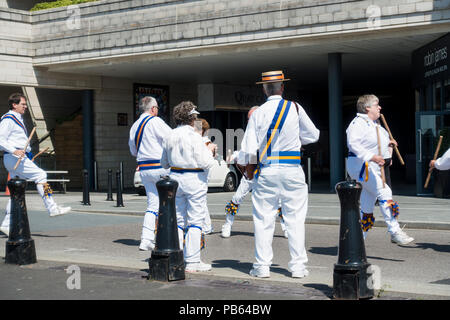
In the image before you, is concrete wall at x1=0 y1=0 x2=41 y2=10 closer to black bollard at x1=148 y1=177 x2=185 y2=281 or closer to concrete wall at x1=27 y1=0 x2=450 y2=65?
concrete wall at x1=27 y1=0 x2=450 y2=65

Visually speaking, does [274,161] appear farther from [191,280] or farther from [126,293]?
[126,293]

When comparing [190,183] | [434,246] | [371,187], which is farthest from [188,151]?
[434,246]

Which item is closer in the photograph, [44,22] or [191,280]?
[191,280]

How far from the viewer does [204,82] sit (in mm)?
26922

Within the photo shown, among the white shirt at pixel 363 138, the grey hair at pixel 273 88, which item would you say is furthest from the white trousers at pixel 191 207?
the white shirt at pixel 363 138

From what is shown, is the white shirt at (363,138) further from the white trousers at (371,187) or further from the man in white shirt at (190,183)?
the man in white shirt at (190,183)

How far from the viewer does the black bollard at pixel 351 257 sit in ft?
19.0

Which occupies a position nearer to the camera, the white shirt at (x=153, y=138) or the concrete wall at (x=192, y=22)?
the white shirt at (x=153, y=138)

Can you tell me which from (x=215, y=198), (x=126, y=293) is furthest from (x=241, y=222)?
(x=126, y=293)

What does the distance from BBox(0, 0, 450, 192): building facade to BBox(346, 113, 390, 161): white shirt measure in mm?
7883

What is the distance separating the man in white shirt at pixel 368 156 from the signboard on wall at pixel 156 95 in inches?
705

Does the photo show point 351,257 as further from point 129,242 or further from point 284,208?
point 129,242

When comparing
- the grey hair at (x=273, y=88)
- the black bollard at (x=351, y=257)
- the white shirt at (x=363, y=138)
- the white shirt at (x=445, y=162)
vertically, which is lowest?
the black bollard at (x=351, y=257)

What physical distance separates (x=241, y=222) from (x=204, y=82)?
14655 mm
